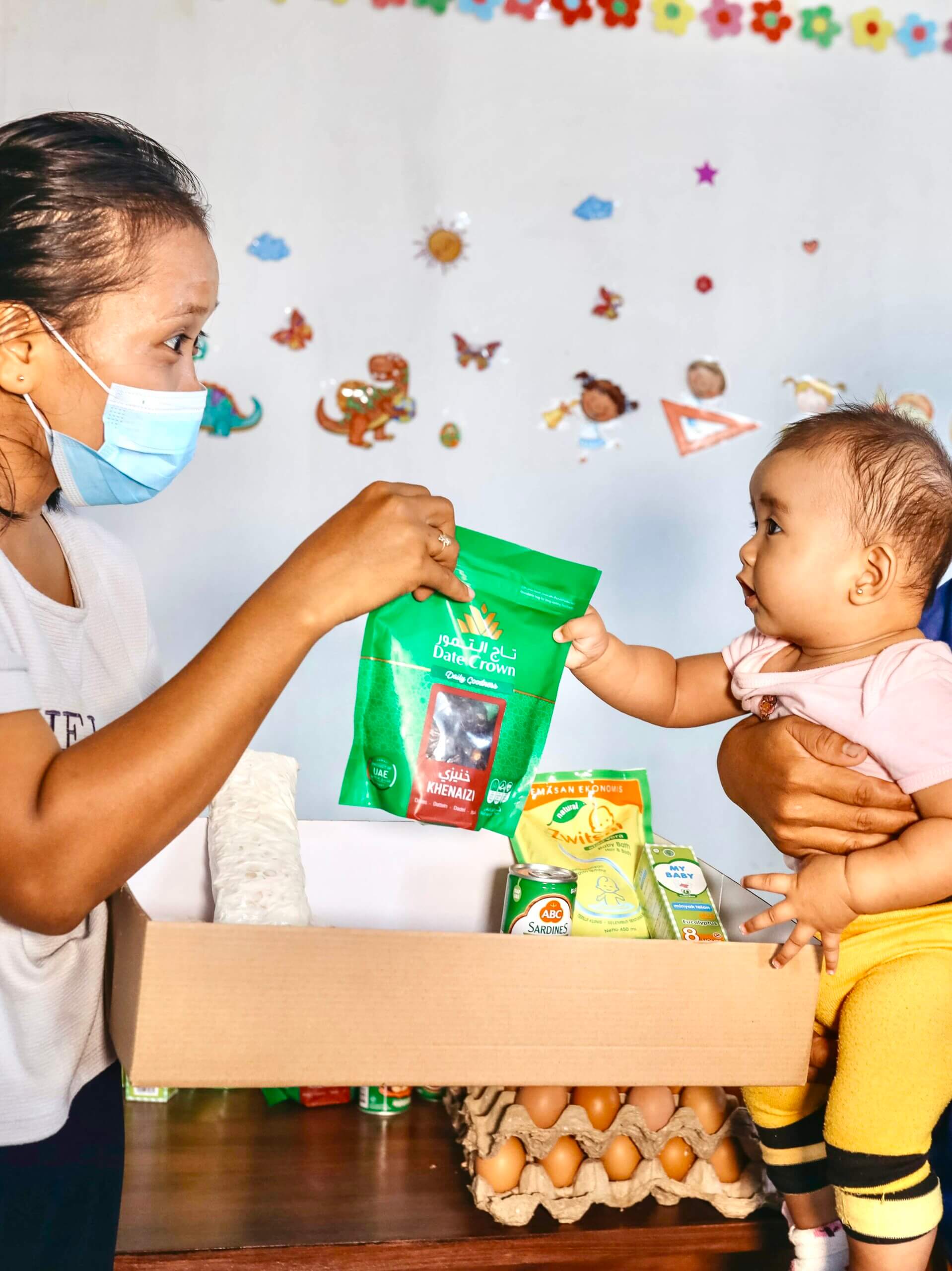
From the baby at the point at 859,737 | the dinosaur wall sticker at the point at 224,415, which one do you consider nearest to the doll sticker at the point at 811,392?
the dinosaur wall sticker at the point at 224,415

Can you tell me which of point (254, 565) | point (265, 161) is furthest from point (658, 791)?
point (265, 161)

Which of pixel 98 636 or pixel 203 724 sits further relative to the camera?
pixel 98 636

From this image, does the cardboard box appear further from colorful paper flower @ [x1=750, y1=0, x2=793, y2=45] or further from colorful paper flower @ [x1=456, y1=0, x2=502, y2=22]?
colorful paper flower @ [x1=750, y1=0, x2=793, y2=45]

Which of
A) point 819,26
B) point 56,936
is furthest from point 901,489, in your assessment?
point 819,26

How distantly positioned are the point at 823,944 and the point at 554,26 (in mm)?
2785

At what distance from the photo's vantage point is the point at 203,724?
2.43 ft

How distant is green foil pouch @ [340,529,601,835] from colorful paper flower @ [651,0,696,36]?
2590 mm

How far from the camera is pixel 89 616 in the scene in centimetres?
101

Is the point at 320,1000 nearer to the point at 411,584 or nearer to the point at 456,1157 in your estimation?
the point at 411,584

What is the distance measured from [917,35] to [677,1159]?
323 centimetres

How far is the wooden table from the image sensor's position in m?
0.99

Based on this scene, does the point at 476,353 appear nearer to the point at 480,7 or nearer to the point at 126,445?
the point at 480,7

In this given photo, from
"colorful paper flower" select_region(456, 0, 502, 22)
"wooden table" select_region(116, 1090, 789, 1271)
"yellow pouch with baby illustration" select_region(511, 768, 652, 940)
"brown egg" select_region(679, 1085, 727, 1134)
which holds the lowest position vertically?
"wooden table" select_region(116, 1090, 789, 1271)

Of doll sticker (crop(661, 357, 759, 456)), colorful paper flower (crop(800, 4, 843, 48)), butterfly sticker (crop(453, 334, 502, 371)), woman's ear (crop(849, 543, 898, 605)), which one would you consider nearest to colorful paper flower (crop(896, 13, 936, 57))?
colorful paper flower (crop(800, 4, 843, 48))
